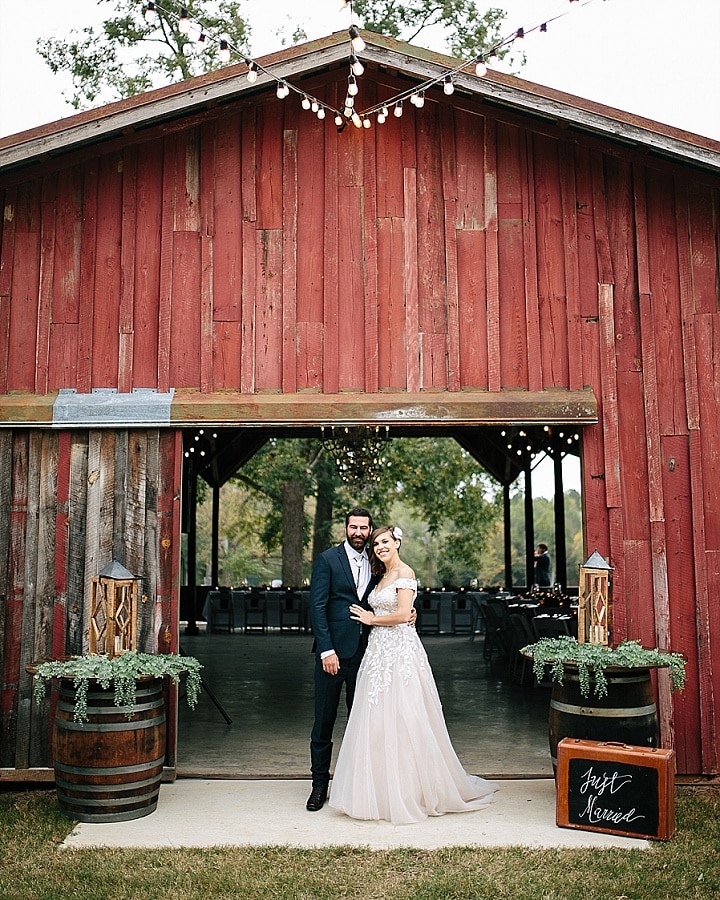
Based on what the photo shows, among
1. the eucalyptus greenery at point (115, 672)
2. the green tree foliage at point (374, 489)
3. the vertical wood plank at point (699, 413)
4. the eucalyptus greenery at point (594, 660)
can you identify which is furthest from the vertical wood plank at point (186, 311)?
the green tree foliage at point (374, 489)

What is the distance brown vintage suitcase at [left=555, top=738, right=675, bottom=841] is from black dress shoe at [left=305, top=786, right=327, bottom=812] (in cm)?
141

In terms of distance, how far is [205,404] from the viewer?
20.7ft

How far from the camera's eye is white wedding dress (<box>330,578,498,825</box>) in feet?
17.4

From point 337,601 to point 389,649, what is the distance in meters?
0.46

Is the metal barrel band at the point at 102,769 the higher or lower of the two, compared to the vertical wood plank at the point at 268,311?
lower

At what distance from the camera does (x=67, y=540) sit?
633cm

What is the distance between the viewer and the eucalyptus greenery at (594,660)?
542cm

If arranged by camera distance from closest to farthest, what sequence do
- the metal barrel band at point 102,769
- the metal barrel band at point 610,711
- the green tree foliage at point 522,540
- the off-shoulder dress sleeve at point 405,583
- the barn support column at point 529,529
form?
the metal barrel band at point 102,769, the metal barrel band at point 610,711, the off-shoulder dress sleeve at point 405,583, the barn support column at point 529,529, the green tree foliage at point 522,540

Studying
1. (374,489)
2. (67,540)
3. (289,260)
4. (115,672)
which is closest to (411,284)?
(289,260)

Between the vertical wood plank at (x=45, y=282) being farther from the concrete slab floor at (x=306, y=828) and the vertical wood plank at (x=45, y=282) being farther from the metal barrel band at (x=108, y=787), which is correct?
→ the concrete slab floor at (x=306, y=828)

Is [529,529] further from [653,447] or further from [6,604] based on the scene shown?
[6,604]

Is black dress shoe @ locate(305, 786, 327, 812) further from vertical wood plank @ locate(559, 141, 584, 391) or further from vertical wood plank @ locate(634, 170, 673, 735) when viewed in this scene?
vertical wood plank @ locate(559, 141, 584, 391)

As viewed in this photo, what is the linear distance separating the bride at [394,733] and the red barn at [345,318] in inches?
52.4

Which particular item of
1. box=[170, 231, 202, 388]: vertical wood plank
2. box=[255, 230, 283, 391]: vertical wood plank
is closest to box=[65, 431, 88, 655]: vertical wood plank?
box=[170, 231, 202, 388]: vertical wood plank
